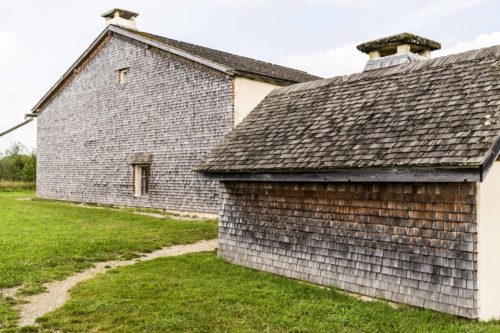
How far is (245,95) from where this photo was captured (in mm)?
19203

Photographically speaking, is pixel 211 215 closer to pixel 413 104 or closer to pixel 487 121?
pixel 413 104

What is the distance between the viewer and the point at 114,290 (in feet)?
29.9

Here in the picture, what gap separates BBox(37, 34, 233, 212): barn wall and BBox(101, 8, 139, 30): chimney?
118 centimetres

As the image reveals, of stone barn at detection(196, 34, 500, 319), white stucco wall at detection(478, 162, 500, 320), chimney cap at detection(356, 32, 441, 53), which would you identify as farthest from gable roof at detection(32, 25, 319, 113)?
white stucco wall at detection(478, 162, 500, 320)

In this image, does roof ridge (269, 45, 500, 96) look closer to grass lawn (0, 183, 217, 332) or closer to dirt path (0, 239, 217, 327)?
dirt path (0, 239, 217, 327)

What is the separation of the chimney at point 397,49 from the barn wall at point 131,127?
20.6 ft

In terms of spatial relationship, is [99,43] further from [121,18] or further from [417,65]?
[417,65]

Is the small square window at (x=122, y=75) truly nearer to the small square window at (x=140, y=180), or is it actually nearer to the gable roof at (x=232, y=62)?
the gable roof at (x=232, y=62)

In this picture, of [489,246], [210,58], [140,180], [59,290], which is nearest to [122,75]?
[140,180]

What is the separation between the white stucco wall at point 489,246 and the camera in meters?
7.33

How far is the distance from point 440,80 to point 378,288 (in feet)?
12.4

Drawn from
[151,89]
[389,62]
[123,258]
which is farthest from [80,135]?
[389,62]

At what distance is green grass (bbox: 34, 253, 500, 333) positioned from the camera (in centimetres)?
714

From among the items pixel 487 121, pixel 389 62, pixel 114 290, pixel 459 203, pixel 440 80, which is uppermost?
pixel 389 62
